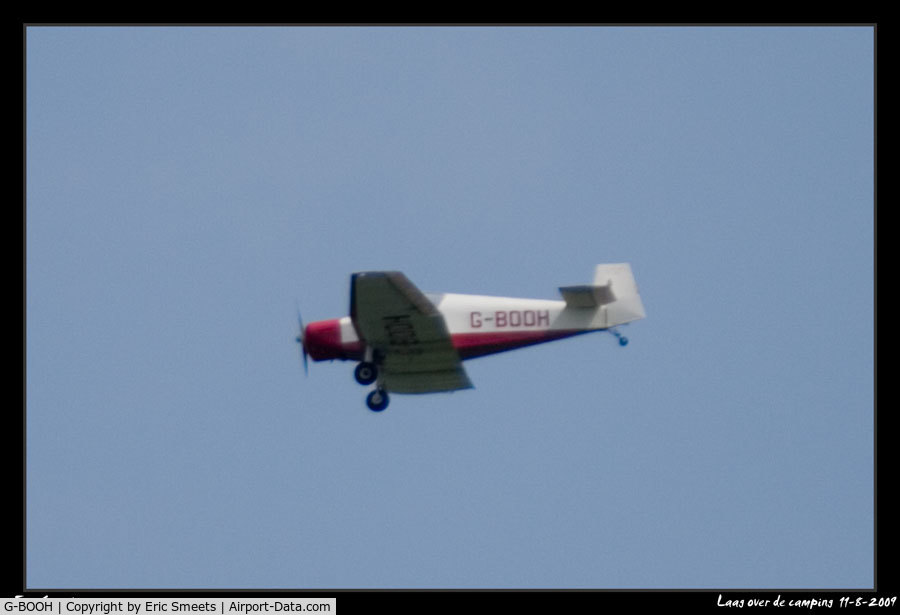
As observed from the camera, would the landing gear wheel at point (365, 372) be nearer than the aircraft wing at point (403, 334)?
No

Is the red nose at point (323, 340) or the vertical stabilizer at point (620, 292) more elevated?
the vertical stabilizer at point (620, 292)

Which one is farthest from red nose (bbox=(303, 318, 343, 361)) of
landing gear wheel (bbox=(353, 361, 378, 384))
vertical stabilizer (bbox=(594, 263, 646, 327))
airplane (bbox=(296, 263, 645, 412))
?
vertical stabilizer (bbox=(594, 263, 646, 327))

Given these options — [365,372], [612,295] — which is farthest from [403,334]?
[612,295]

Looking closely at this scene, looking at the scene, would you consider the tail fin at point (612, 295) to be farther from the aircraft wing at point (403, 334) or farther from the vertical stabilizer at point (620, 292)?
the aircraft wing at point (403, 334)

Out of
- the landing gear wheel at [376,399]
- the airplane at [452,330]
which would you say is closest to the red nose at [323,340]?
the airplane at [452,330]

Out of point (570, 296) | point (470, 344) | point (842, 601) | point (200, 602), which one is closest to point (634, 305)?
point (570, 296)

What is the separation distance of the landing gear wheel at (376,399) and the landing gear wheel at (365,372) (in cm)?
32

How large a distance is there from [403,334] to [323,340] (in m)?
1.84

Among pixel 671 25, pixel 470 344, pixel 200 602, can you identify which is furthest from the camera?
pixel 470 344

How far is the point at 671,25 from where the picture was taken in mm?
26078

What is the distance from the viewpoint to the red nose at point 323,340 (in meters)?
28.4

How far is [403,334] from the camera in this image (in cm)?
2756

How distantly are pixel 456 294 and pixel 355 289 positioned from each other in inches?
104
